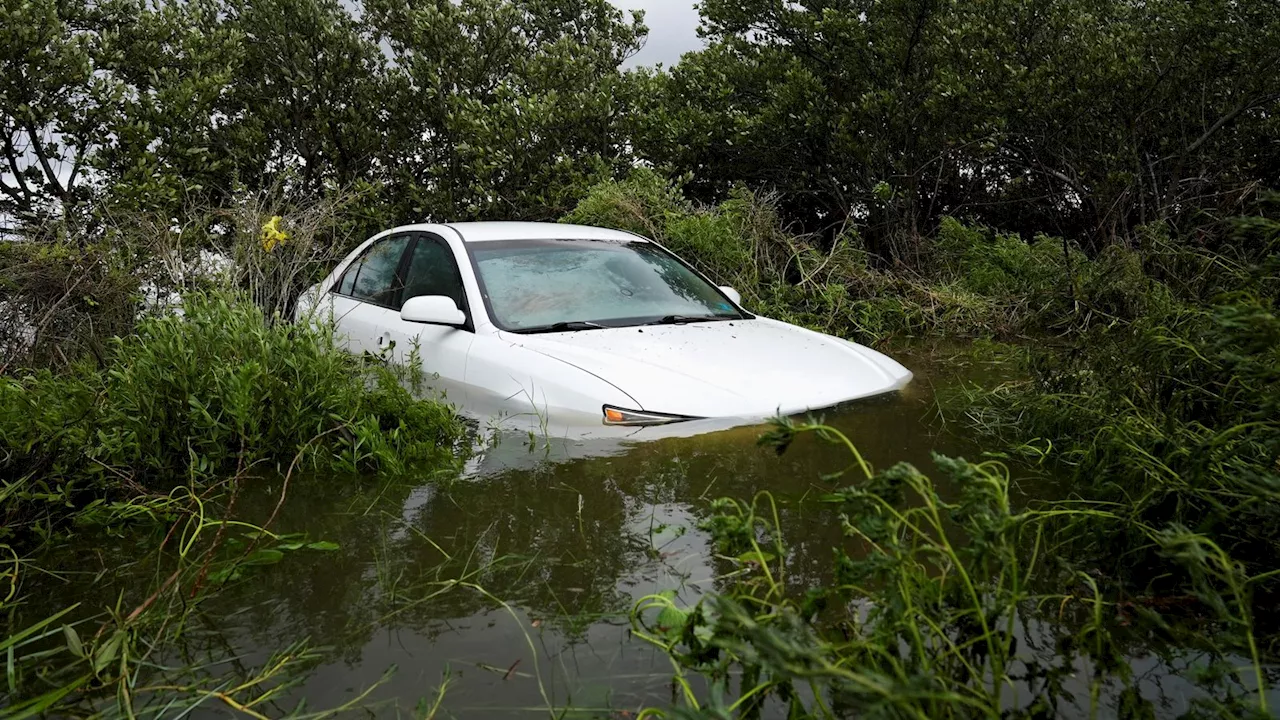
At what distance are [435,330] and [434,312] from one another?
1.17 feet

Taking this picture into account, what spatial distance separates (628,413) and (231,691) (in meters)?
2.20

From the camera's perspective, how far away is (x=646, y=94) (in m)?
13.0

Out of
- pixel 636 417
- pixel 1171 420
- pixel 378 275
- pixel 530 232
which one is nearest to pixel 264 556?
pixel 636 417

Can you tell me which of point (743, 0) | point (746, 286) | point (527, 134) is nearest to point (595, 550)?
point (746, 286)

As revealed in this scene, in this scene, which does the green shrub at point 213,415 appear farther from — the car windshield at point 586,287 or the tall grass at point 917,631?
the tall grass at point 917,631

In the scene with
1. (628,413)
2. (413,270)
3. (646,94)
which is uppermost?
(646,94)

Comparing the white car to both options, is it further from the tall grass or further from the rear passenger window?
the tall grass

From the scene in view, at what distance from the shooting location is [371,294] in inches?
249

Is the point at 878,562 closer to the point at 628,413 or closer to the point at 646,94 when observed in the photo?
the point at 628,413

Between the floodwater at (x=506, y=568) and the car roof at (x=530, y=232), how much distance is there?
1.81m

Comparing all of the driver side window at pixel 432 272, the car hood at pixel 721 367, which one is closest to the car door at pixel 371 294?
the driver side window at pixel 432 272

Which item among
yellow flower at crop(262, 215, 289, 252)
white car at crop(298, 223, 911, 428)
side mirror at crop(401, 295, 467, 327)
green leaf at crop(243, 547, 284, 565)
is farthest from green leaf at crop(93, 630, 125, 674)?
yellow flower at crop(262, 215, 289, 252)

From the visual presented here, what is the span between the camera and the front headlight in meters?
4.20

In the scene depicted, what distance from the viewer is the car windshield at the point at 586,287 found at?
16.9 feet
